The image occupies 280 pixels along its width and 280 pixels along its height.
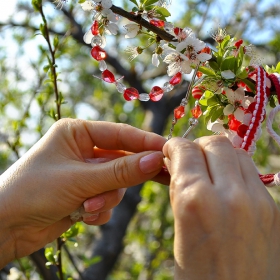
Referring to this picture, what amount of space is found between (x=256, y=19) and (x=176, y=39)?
307 cm

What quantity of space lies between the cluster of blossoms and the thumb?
13 cm

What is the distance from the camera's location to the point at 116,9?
0.99m

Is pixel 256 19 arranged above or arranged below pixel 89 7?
above

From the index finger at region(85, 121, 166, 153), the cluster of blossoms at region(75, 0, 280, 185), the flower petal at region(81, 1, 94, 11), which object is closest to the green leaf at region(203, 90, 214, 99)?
the cluster of blossoms at region(75, 0, 280, 185)

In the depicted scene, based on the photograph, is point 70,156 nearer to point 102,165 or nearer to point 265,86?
point 102,165

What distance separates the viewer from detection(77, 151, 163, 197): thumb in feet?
3.46

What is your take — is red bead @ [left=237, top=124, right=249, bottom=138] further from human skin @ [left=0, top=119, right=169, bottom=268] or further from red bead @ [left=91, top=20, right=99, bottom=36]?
red bead @ [left=91, top=20, right=99, bottom=36]

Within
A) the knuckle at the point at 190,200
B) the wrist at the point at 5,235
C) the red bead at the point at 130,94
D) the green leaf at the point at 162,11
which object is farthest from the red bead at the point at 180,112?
the wrist at the point at 5,235

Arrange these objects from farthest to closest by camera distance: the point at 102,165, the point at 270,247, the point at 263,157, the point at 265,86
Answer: the point at 263,157 < the point at 102,165 < the point at 265,86 < the point at 270,247

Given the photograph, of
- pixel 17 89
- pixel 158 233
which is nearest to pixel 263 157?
pixel 158 233

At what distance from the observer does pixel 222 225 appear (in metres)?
0.73

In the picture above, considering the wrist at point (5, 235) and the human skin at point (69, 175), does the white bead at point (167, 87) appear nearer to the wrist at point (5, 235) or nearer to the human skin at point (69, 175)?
the human skin at point (69, 175)

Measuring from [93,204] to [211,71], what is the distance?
0.45 m

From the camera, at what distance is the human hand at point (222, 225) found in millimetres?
725
